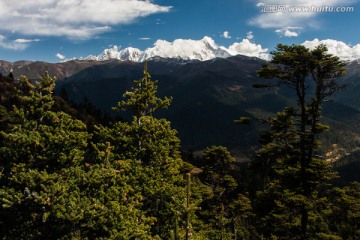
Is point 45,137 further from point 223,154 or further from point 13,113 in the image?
point 223,154

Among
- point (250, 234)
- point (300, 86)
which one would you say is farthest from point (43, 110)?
point (250, 234)

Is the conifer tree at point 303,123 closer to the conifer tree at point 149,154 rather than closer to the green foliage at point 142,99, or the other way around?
the conifer tree at point 149,154

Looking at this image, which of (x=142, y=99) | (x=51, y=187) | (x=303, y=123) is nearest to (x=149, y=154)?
(x=142, y=99)

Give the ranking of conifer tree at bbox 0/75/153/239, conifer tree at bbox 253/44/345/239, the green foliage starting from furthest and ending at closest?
conifer tree at bbox 253/44/345/239
the green foliage
conifer tree at bbox 0/75/153/239

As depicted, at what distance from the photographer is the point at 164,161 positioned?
20.6 meters

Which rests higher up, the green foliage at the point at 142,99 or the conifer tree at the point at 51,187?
the green foliage at the point at 142,99

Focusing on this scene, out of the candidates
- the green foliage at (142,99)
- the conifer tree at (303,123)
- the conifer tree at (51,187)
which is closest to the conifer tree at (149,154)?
the green foliage at (142,99)

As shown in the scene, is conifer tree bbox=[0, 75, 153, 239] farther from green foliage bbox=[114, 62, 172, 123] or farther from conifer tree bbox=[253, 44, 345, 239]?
conifer tree bbox=[253, 44, 345, 239]

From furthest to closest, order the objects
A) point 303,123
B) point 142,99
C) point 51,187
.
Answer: point 303,123, point 142,99, point 51,187

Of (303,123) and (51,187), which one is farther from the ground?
(303,123)

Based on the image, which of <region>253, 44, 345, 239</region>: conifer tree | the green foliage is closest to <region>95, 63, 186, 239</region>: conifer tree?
the green foliage

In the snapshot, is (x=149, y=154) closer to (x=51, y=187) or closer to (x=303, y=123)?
(x=51, y=187)

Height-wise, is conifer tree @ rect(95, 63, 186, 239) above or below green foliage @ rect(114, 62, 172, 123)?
below

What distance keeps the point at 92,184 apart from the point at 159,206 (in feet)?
18.9
